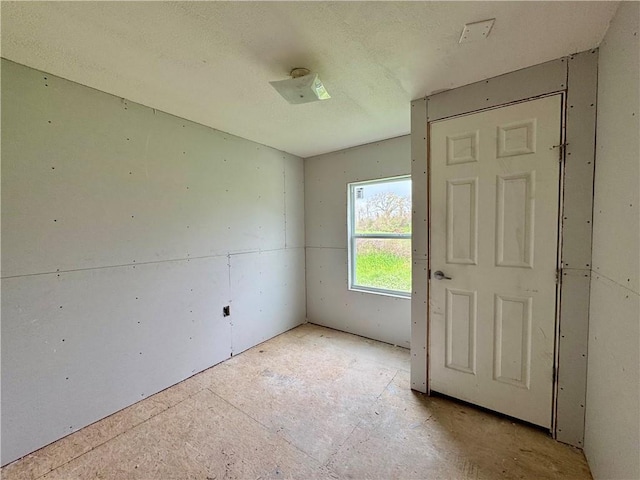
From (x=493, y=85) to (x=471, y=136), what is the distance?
33 centimetres

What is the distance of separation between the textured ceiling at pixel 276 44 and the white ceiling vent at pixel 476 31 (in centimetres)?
3

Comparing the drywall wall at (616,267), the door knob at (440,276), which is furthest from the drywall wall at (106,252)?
the drywall wall at (616,267)

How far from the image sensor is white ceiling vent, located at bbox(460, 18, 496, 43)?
1.29 meters

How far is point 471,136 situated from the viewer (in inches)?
73.5

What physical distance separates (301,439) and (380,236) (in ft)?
7.00

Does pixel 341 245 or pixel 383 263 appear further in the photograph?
pixel 341 245

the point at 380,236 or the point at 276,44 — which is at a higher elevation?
the point at 276,44

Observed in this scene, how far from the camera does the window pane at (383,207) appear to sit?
296 centimetres

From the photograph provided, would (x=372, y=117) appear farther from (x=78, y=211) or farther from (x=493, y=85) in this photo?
(x=78, y=211)

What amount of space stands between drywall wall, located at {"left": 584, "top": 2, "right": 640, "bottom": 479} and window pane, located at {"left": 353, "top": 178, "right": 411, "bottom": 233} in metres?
1.59

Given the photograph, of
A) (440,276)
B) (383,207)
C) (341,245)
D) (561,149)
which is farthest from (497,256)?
(341,245)

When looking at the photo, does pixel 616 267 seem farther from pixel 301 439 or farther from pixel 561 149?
pixel 301 439

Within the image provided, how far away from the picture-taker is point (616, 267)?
120 centimetres

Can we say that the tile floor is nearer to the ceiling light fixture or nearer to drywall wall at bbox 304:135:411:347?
drywall wall at bbox 304:135:411:347
